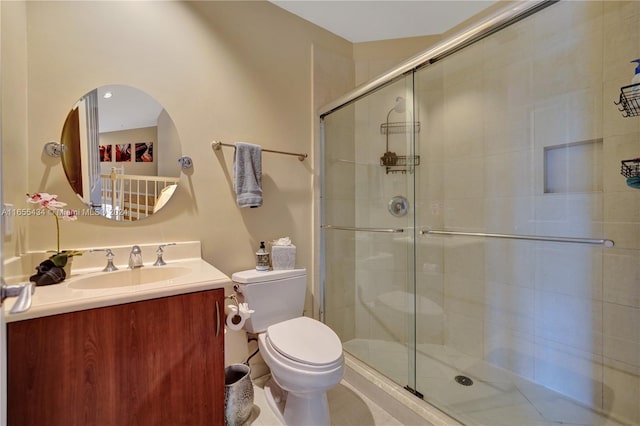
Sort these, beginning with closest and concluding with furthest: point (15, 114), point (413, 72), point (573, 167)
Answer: point (15, 114)
point (573, 167)
point (413, 72)

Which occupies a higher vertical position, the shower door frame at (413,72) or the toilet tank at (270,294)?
the shower door frame at (413,72)

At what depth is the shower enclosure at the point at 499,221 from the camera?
138cm

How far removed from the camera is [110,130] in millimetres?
1391

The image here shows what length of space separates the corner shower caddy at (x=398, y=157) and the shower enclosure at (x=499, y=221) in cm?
1

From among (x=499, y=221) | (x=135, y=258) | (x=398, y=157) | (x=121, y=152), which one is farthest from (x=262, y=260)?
(x=499, y=221)

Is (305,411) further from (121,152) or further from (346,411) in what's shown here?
(121,152)

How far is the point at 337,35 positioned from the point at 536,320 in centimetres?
241

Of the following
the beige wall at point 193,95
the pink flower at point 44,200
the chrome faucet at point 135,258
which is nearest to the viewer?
the pink flower at point 44,200

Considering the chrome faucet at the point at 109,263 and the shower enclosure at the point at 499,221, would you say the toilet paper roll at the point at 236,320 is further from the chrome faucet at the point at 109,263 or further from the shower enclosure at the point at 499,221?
the shower enclosure at the point at 499,221

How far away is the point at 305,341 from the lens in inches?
53.7

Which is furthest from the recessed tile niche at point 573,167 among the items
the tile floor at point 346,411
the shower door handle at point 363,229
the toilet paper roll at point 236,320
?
the toilet paper roll at point 236,320

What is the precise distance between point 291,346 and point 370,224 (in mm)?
1135

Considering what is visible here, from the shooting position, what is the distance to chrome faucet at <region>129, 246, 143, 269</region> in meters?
1.33

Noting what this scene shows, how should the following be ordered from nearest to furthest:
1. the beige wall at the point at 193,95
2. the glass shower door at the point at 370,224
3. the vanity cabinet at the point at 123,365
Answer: the vanity cabinet at the point at 123,365
the beige wall at the point at 193,95
the glass shower door at the point at 370,224
